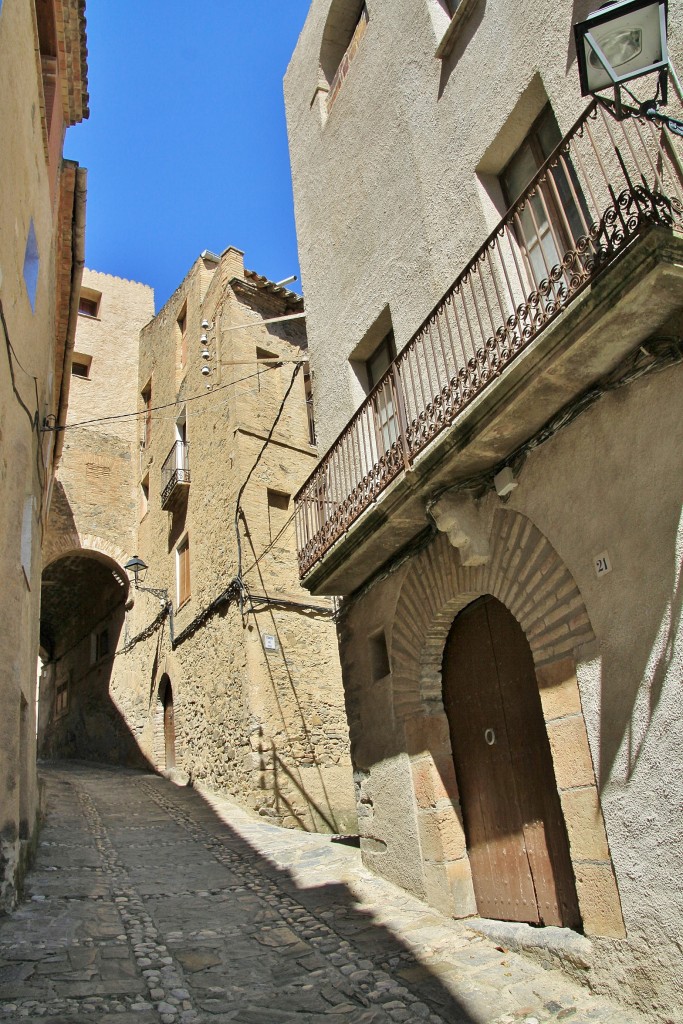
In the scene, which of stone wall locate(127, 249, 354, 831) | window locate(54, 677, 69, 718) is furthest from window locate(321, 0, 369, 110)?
window locate(54, 677, 69, 718)

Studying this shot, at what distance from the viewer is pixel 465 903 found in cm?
565

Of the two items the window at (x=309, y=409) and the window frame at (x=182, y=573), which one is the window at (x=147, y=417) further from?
the window at (x=309, y=409)

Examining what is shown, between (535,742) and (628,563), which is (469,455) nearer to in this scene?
(628,563)

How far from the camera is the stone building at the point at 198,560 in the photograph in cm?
1192

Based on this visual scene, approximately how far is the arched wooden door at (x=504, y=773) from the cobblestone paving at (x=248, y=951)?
40cm

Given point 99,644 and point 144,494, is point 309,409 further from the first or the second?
point 99,644

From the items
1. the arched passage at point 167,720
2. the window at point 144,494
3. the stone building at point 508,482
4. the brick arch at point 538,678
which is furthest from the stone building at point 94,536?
the brick arch at point 538,678

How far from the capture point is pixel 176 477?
626 inches

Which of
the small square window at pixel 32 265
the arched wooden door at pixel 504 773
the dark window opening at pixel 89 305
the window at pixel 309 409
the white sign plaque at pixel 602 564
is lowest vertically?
the arched wooden door at pixel 504 773

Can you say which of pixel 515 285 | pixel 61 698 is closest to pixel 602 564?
pixel 515 285

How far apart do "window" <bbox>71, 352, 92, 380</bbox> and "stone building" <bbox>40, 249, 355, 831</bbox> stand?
7cm

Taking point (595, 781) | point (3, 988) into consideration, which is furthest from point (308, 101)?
point (3, 988)

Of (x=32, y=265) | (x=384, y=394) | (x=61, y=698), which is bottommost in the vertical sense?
(x=384, y=394)

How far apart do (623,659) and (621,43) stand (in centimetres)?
315
